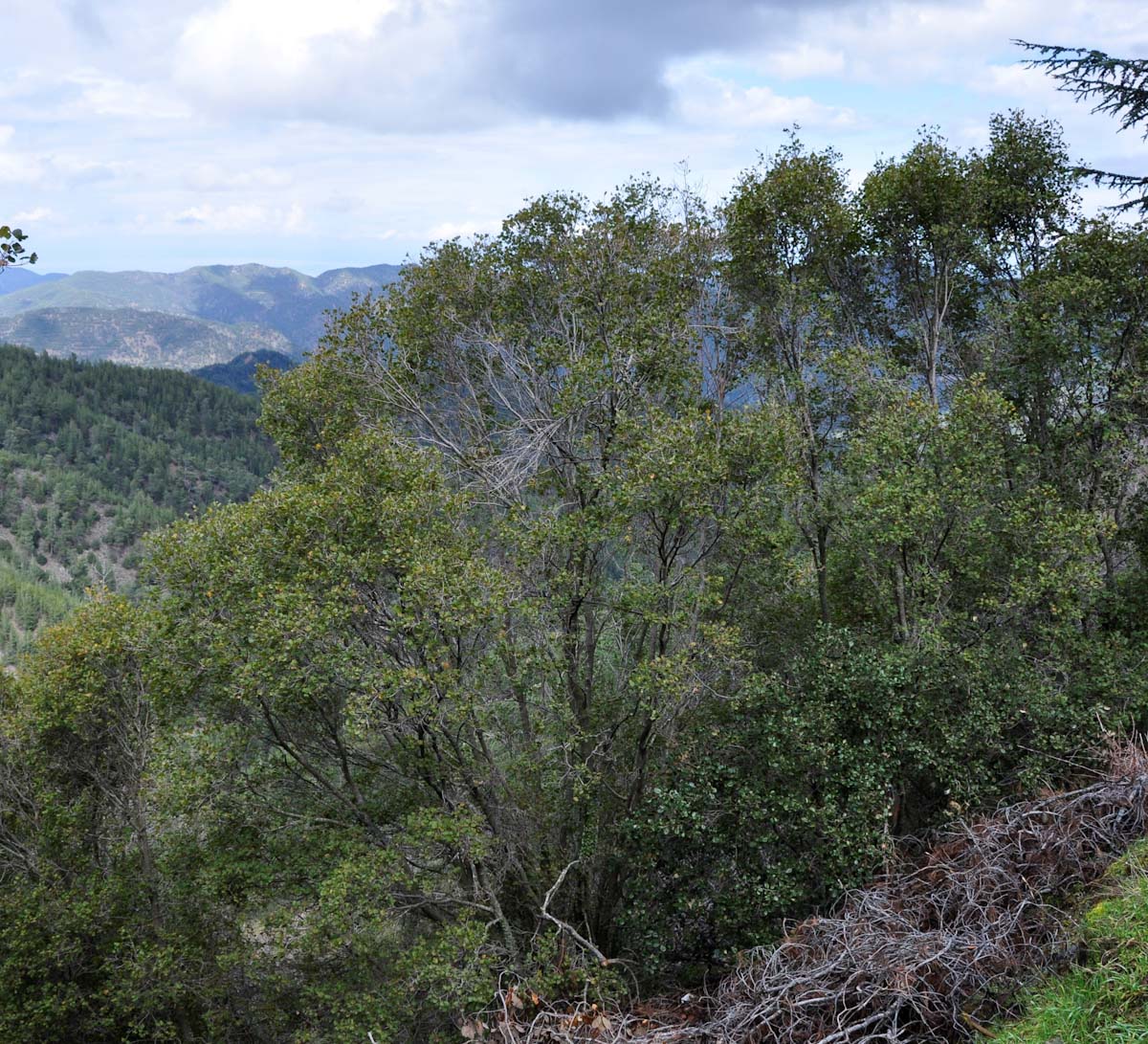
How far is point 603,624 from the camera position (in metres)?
14.5

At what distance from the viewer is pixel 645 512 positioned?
12.9 m

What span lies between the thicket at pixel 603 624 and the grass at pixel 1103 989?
3951 mm

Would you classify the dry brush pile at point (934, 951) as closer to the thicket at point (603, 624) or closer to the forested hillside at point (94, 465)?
the thicket at point (603, 624)

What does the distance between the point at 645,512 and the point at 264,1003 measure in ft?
38.9

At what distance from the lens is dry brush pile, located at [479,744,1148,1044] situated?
678 centimetres

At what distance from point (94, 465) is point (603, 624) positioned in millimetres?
133081

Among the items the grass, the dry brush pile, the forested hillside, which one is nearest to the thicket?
the dry brush pile

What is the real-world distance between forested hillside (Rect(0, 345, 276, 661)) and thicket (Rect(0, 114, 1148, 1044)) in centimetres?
7360

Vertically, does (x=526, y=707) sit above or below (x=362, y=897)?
above

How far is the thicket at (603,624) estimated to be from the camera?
36.4 feet

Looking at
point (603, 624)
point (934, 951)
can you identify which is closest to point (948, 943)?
point (934, 951)

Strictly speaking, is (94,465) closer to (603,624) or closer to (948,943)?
Answer: (603,624)

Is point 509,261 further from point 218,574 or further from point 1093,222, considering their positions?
point 1093,222

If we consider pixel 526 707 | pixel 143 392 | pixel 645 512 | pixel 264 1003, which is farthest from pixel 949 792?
pixel 143 392
